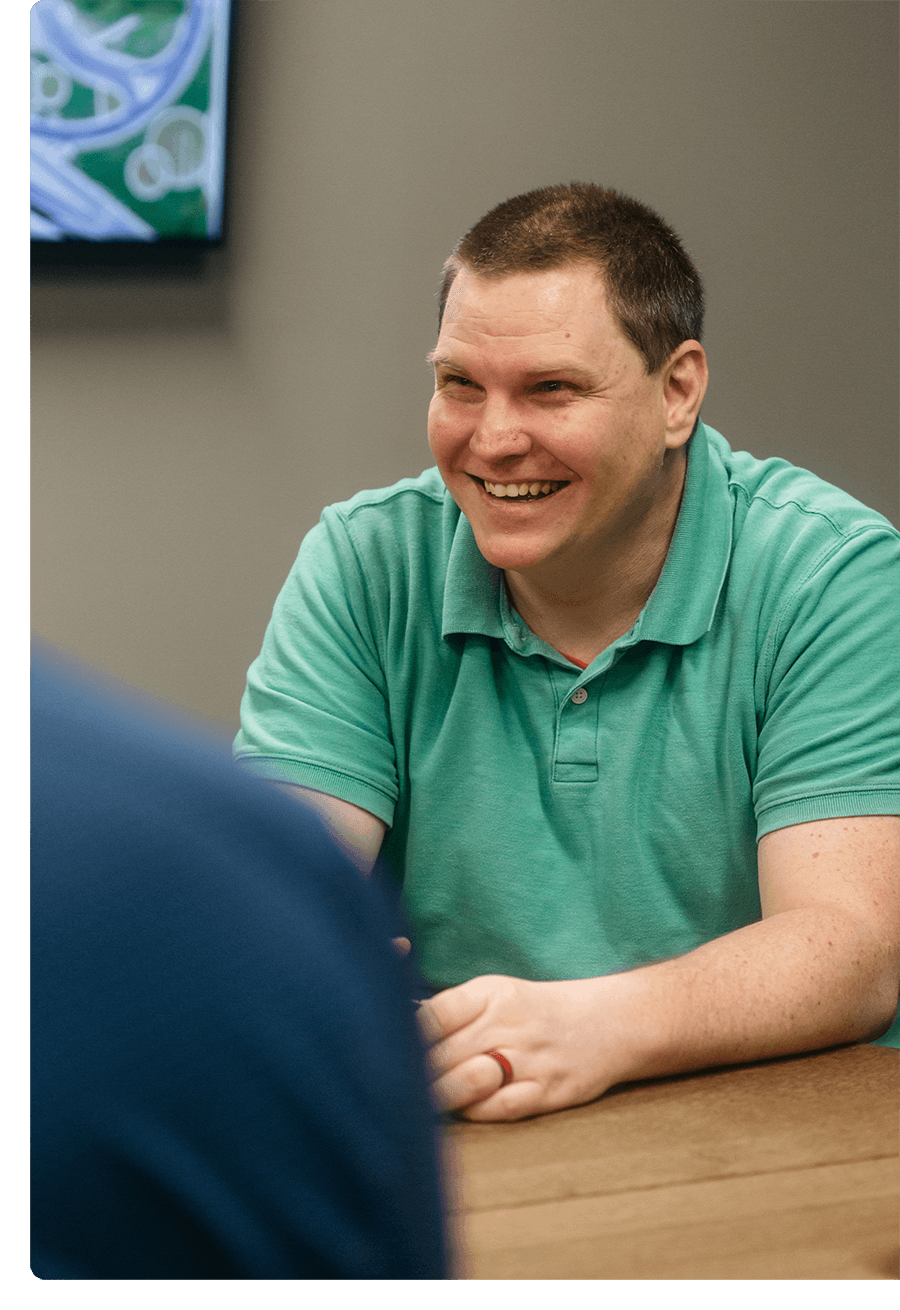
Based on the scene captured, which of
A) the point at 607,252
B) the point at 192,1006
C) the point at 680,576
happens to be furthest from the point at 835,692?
the point at 192,1006

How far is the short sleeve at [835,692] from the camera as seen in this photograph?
0.93m

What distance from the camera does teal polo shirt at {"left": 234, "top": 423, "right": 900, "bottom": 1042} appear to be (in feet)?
3.41

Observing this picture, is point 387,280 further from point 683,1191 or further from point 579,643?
point 683,1191

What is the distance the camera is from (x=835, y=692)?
38.4 inches

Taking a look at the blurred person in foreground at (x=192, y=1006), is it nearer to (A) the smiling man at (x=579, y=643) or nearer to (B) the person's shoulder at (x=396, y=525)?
(A) the smiling man at (x=579, y=643)

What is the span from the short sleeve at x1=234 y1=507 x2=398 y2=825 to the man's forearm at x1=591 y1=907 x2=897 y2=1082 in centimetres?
39

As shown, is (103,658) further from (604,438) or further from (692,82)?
(692,82)

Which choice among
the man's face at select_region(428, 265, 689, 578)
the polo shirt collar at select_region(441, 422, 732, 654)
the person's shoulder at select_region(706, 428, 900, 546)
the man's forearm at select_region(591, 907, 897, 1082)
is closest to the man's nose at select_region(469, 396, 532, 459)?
the man's face at select_region(428, 265, 689, 578)

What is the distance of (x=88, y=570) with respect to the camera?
3.83 feet

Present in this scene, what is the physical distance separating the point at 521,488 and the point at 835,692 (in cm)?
34

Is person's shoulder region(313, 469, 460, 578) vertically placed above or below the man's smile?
below

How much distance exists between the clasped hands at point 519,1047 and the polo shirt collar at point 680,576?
447mm

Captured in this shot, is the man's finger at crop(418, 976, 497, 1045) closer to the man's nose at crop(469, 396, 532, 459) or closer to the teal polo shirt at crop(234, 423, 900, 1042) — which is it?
the teal polo shirt at crop(234, 423, 900, 1042)

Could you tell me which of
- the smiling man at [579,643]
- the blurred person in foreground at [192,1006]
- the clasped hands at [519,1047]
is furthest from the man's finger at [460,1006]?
the blurred person in foreground at [192,1006]
